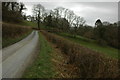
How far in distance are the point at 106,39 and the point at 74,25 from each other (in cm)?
2079

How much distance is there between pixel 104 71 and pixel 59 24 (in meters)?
74.9

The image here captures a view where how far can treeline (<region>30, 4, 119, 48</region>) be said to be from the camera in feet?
222

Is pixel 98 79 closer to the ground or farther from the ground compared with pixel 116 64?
closer to the ground

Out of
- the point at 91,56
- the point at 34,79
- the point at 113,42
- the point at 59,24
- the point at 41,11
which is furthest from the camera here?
the point at 41,11

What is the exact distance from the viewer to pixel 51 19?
82812 millimetres

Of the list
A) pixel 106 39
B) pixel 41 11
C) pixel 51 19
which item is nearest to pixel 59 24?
pixel 51 19

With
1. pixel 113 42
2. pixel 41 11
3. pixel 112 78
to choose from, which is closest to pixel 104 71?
pixel 112 78

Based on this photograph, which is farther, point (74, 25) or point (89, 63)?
point (74, 25)

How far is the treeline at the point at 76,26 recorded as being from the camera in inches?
2664

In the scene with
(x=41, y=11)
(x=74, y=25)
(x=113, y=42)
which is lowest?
(x=113, y=42)

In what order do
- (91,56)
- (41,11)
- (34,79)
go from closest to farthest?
(34,79), (91,56), (41,11)

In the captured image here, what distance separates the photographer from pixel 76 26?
269 feet

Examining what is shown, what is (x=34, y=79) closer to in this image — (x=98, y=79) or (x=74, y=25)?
(x=98, y=79)

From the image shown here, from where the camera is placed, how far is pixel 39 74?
7.00 metres
